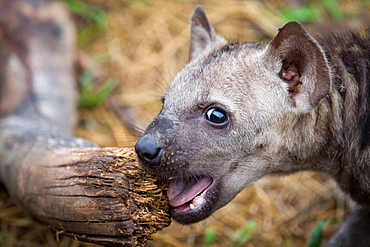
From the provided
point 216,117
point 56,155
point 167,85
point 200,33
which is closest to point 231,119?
point 216,117

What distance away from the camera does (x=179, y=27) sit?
6.48 meters

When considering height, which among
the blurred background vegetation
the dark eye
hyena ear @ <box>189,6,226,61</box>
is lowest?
the blurred background vegetation

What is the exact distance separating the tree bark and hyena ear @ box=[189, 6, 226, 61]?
1240mm

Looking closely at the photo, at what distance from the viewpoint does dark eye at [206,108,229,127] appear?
116 inches

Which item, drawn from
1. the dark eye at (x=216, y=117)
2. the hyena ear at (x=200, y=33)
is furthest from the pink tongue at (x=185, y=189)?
the hyena ear at (x=200, y=33)

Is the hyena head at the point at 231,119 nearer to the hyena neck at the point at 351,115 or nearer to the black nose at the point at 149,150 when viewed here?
the black nose at the point at 149,150

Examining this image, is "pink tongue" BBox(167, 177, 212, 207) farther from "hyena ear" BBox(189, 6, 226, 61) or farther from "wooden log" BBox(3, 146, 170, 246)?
"hyena ear" BBox(189, 6, 226, 61)

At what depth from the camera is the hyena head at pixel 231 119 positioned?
112 inches

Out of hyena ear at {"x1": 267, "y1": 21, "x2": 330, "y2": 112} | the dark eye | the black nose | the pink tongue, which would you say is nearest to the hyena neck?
hyena ear at {"x1": 267, "y1": 21, "x2": 330, "y2": 112}

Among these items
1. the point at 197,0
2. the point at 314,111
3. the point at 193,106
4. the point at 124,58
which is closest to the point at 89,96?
the point at 124,58

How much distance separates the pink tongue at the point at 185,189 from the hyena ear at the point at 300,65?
831mm

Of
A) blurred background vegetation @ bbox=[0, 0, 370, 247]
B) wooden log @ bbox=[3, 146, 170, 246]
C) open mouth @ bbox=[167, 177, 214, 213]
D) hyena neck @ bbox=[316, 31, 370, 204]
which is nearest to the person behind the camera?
wooden log @ bbox=[3, 146, 170, 246]

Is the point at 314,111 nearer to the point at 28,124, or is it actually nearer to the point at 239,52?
the point at 239,52

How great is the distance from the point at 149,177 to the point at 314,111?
128 centimetres
